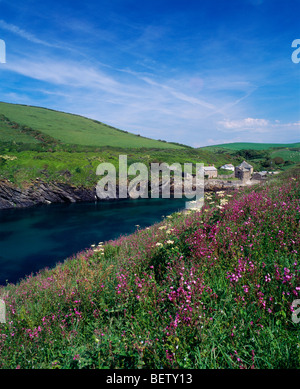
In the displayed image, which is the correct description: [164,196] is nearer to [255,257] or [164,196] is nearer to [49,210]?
[49,210]

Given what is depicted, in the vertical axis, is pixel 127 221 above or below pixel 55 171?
below

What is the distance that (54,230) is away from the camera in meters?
28.0

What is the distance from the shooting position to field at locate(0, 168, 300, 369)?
2455 mm

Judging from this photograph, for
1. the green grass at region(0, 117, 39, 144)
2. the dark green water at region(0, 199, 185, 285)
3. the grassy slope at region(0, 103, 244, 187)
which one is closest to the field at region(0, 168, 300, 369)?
the dark green water at region(0, 199, 185, 285)

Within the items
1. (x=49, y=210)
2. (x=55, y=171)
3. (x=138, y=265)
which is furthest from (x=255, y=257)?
(x=55, y=171)

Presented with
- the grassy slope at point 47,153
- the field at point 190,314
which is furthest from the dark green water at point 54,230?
the field at point 190,314

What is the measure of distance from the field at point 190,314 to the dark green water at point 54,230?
14597 millimetres

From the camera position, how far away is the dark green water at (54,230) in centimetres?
1875

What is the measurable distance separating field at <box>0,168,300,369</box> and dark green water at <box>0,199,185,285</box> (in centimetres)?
1460

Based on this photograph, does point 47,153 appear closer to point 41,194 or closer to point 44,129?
point 41,194

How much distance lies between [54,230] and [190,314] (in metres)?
28.4

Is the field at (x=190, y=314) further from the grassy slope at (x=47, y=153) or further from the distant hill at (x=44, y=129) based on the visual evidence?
the distant hill at (x=44, y=129)
